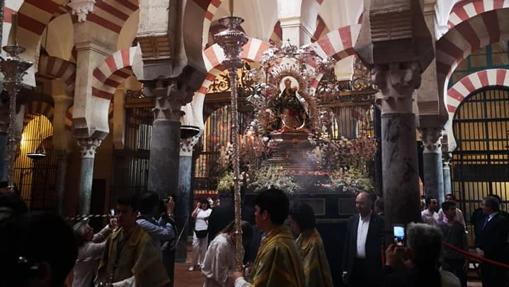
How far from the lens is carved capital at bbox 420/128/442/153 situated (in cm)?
884

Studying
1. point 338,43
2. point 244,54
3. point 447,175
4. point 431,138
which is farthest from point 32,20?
point 447,175

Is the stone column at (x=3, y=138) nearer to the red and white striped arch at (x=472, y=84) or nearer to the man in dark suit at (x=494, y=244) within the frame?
the man in dark suit at (x=494, y=244)

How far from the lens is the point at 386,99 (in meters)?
5.16

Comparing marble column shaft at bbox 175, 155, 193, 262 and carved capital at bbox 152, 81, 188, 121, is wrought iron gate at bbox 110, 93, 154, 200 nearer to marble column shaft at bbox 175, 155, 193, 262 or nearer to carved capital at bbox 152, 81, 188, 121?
marble column shaft at bbox 175, 155, 193, 262

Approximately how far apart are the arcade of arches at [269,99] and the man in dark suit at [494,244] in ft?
3.61

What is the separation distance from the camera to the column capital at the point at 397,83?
500 cm

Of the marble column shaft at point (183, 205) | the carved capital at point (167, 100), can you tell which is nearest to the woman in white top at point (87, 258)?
the carved capital at point (167, 100)

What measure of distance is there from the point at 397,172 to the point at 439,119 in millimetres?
3936

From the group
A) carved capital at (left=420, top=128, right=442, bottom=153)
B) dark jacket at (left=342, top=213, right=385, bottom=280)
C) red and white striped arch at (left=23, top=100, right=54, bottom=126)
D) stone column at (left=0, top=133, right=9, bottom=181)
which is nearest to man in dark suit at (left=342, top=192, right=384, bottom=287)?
dark jacket at (left=342, top=213, right=385, bottom=280)

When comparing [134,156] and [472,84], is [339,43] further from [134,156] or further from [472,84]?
[134,156]

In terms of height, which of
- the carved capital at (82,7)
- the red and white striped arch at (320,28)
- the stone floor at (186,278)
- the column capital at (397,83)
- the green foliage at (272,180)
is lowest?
the stone floor at (186,278)

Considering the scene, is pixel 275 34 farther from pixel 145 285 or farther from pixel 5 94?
pixel 145 285

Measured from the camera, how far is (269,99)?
10.5 meters

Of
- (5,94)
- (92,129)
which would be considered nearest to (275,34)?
(92,129)
